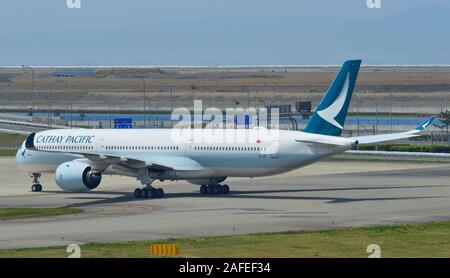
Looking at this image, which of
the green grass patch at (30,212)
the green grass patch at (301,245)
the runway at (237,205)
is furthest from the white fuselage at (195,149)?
the green grass patch at (301,245)

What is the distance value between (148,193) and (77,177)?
4134 millimetres

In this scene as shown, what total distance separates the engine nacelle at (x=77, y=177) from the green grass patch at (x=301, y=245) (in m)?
21.3

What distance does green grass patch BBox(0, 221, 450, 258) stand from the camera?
41562 millimetres

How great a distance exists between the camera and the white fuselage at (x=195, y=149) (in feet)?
214

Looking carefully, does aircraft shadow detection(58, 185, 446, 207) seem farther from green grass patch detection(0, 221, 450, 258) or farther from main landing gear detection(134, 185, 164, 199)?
green grass patch detection(0, 221, 450, 258)

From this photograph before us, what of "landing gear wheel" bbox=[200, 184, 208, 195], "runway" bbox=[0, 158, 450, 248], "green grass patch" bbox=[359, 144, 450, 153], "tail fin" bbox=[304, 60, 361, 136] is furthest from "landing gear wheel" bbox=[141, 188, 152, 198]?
"green grass patch" bbox=[359, 144, 450, 153]

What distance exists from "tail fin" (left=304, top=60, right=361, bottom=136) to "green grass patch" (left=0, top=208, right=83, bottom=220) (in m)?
14.5

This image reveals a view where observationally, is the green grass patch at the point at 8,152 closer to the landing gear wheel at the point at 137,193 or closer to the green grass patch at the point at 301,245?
the landing gear wheel at the point at 137,193

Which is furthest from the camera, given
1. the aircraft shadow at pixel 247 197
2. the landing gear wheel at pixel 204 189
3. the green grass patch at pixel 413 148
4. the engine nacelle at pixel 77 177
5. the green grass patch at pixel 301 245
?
the green grass patch at pixel 413 148

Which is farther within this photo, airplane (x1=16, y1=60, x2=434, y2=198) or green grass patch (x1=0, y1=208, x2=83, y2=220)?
airplane (x1=16, y1=60, x2=434, y2=198)

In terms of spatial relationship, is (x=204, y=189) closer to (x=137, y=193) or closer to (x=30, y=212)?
(x=137, y=193)
